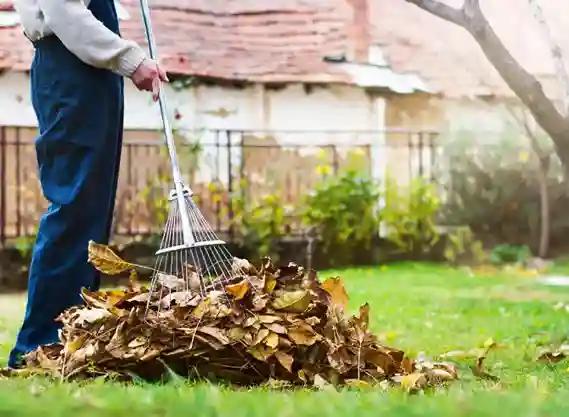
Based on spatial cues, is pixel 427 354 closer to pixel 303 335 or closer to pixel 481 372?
pixel 481 372

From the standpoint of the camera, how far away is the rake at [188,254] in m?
2.13

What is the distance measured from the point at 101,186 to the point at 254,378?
576 millimetres

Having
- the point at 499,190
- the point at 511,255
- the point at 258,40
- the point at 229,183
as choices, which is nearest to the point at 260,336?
the point at 229,183

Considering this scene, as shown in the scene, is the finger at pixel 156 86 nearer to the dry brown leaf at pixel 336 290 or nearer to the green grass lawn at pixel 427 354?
the dry brown leaf at pixel 336 290

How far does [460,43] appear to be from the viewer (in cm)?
573

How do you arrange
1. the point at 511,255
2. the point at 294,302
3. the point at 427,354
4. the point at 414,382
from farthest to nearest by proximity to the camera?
the point at 511,255 < the point at 427,354 < the point at 294,302 < the point at 414,382

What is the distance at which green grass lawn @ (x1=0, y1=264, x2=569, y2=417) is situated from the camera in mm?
1298

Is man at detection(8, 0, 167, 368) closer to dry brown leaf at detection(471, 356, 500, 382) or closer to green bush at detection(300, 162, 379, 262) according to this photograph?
dry brown leaf at detection(471, 356, 500, 382)

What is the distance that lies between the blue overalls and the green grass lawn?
1.45 feet

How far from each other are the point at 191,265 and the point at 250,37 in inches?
141

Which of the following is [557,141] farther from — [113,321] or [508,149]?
[113,321]

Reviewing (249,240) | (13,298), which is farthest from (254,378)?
(249,240)

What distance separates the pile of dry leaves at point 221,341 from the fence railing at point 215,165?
3398mm

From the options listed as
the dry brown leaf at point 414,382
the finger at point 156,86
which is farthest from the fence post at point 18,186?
the dry brown leaf at point 414,382
